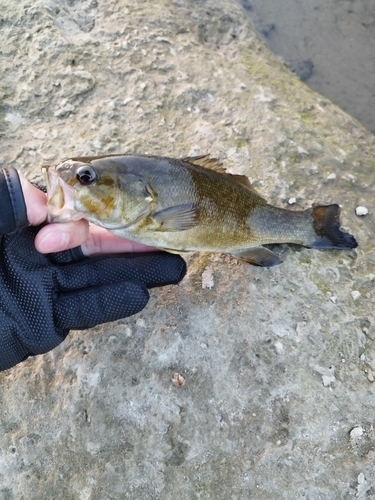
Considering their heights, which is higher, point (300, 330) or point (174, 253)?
point (174, 253)

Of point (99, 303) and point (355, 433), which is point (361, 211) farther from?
point (99, 303)

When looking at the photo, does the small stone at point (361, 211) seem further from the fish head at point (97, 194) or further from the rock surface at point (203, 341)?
the fish head at point (97, 194)

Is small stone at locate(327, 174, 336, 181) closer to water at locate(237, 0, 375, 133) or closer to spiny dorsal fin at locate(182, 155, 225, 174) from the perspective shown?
spiny dorsal fin at locate(182, 155, 225, 174)

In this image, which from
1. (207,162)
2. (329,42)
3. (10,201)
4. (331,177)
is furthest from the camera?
(329,42)

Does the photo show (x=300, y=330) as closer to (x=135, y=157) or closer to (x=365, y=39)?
(x=135, y=157)

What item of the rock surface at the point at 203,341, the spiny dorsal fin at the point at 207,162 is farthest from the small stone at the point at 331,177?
the spiny dorsal fin at the point at 207,162

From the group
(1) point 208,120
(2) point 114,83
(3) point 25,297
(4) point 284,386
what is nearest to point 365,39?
(1) point 208,120

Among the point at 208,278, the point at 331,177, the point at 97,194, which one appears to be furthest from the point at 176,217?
the point at 331,177
